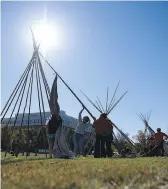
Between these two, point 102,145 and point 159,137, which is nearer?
point 102,145

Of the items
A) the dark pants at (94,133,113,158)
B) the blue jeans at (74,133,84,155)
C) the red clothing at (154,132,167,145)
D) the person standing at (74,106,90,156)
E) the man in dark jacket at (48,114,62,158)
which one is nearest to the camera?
the man in dark jacket at (48,114,62,158)

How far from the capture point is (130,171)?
221 inches

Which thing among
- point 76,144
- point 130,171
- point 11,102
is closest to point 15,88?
point 11,102

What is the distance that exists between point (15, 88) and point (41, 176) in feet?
43.1

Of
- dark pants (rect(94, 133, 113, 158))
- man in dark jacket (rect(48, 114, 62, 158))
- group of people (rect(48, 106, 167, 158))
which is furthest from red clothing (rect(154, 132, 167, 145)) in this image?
man in dark jacket (rect(48, 114, 62, 158))

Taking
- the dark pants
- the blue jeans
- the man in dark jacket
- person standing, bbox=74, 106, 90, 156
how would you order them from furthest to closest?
the blue jeans, person standing, bbox=74, 106, 90, 156, the dark pants, the man in dark jacket

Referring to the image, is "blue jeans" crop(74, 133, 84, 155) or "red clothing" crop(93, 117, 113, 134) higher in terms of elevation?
"red clothing" crop(93, 117, 113, 134)

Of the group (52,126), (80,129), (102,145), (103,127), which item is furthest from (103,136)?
(52,126)

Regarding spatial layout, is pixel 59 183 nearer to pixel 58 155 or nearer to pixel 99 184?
pixel 99 184

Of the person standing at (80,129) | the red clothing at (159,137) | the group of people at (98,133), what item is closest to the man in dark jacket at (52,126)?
the group of people at (98,133)

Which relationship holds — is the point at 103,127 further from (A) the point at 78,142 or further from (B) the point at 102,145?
(A) the point at 78,142

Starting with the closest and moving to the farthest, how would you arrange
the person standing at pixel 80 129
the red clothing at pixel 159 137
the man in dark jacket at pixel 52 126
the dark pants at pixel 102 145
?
1. the man in dark jacket at pixel 52 126
2. the dark pants at pixel 102 145
3. the person standing at pixel 80 129
4. the red clothing at pixel 159 137

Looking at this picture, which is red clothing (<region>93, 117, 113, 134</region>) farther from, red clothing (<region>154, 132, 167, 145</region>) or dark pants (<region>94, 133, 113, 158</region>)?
red clothing (<region>154, 132, 167, 145</region>)

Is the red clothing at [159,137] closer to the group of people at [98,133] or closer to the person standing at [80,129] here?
the group of people at [98,133]
